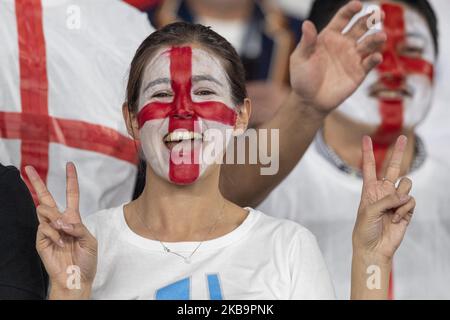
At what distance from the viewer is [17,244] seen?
176cm

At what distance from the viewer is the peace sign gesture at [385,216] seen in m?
1.66

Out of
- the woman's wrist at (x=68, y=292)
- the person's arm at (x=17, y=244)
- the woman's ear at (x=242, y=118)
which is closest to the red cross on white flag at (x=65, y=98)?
the person's arm at (x=17, y=244)

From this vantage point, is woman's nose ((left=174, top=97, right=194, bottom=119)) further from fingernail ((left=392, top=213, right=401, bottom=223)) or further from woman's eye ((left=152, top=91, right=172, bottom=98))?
fingernail ((left=392, top=213, right=401, bottom=223))

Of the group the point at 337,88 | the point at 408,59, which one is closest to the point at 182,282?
the point at 337,88

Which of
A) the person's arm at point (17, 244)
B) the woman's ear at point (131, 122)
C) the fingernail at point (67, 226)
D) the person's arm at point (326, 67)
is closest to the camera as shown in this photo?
the fingernail at point (67, 226)

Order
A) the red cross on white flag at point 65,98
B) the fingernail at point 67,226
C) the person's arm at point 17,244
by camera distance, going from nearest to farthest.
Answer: the fingernail at point 67,226, the person's arm at point 17,244, the red cross on white flag at point 65,98

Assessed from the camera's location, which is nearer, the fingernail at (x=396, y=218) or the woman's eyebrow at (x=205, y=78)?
the fingernail at (x=396, y=218)

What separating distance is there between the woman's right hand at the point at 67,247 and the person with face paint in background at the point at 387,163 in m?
0.89

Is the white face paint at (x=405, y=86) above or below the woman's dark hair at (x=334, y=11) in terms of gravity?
below

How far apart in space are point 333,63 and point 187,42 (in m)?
0.33

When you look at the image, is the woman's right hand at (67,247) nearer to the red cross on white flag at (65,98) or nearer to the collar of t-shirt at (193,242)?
the collar of t-shirt at (193,242)

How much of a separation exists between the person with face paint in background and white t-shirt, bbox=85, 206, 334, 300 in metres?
0.78

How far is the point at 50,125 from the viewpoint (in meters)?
2.24

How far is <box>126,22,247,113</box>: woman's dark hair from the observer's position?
1.83 m
